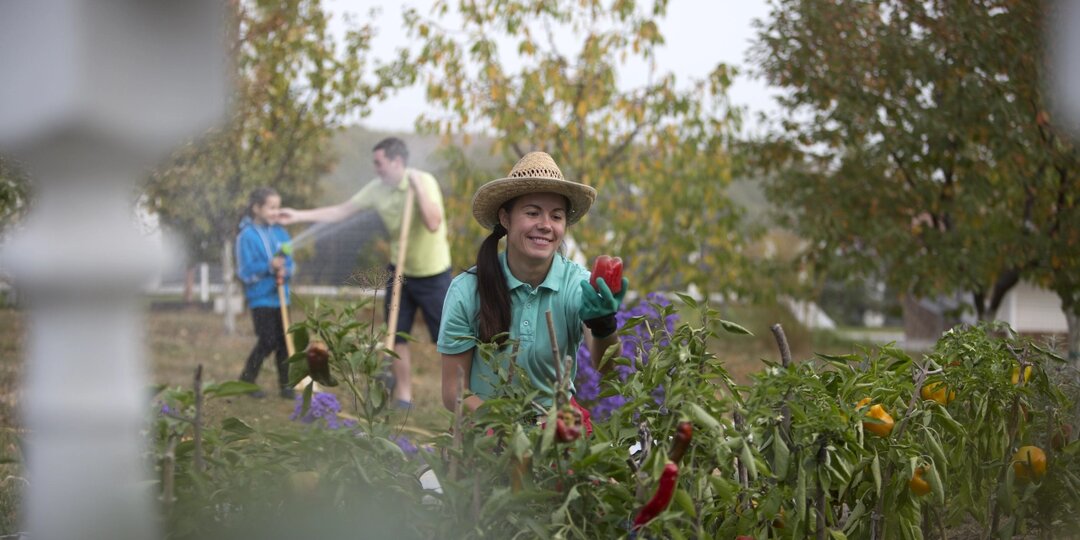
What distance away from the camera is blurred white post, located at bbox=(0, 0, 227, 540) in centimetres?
84

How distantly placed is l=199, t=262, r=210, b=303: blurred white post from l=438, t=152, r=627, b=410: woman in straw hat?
5976 mm

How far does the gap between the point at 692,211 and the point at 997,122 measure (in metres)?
2.33

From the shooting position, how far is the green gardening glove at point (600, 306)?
2188 mm

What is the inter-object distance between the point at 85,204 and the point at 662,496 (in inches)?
35.1

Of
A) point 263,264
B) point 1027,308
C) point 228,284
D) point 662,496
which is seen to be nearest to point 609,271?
point 662,496

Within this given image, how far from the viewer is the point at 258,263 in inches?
238

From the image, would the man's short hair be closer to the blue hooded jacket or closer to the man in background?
the man in background

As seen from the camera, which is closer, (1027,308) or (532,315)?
(532,315)

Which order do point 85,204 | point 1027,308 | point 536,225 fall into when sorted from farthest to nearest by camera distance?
point 1027,308 < point 536,225 < point 85,204

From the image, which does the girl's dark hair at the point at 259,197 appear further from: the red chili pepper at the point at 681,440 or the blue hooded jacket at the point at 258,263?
the red chili pepper at the point at 681,440

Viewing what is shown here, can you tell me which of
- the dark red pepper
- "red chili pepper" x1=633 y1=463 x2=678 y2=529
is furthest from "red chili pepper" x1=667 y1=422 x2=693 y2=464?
the dark red pepper

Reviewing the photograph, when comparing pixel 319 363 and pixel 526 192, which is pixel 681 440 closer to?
pixel 319 363

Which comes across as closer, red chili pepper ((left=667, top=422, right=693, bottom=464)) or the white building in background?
red chili pepper ((left=667, top=422, right=693, bottom=464))

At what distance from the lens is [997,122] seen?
6055 mm
